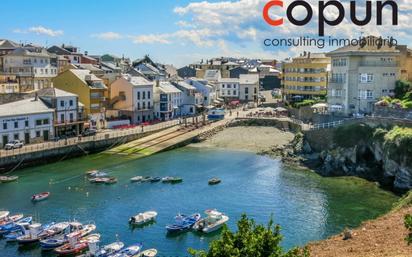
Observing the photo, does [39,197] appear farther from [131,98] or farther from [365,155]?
[131,98]

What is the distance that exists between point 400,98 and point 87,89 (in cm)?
4460

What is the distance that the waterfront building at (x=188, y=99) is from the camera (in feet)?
340

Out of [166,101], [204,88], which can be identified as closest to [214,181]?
[166,101]

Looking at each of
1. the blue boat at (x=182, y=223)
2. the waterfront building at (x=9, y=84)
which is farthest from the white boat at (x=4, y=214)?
the waterfront building at (x=9, y=84)

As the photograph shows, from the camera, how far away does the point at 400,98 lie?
64438 mm

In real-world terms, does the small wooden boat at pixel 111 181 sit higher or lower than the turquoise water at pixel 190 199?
higher

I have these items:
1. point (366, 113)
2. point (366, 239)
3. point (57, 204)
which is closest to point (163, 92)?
point (366, 113)

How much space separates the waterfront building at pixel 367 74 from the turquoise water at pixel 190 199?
14339mm

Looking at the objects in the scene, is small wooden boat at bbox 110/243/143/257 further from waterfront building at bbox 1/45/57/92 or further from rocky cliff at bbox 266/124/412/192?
waterfront building at bbox 1/45/57/92

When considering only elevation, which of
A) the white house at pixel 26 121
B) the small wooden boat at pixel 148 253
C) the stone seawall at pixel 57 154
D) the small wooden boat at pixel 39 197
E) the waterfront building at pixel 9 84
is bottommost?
the small wooden boat at pixel 148 253

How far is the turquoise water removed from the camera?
1479 inches

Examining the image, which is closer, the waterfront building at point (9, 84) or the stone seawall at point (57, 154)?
the stone seawall at point (57, 154)

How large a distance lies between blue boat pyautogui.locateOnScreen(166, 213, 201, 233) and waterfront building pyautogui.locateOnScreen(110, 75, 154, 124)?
49463 mm

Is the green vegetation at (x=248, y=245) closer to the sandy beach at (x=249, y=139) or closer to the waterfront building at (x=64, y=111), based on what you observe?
the sandy beach at (x=249, y=139)
